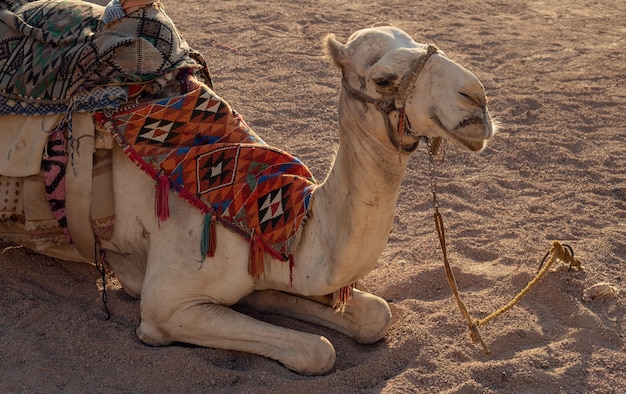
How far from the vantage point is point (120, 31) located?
4.95 meters

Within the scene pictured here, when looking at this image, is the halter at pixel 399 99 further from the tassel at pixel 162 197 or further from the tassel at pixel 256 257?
the tassel at pixel 162 197

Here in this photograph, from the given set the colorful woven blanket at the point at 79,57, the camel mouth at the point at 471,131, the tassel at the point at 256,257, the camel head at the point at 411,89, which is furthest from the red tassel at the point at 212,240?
the camel mouth at the point at 471,131

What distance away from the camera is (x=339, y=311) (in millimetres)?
4812

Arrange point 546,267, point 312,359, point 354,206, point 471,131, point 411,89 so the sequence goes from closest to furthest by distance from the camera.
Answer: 1. point 471,131
2. point 411,89
3. point 354,206
4. point 312,359
5. point 546,267

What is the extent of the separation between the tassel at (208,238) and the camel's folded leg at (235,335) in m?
0.28

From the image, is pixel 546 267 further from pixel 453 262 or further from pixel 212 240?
pixel 212 240

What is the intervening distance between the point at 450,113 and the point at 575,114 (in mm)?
4812

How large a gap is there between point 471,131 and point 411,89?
32cm

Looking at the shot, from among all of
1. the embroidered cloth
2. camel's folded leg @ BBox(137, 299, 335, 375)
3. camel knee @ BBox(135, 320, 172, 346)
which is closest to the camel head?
the embroidered cloth

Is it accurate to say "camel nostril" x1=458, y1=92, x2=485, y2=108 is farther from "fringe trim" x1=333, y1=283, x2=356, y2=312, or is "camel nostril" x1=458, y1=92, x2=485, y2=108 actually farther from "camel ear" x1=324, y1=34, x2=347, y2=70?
"fringe trim" x1=333, y1=283, x2=356, y2=312

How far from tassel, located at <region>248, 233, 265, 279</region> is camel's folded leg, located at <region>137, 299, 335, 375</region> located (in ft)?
0.92

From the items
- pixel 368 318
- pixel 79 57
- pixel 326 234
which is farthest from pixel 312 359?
pixel 79 57

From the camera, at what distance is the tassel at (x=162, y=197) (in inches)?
185

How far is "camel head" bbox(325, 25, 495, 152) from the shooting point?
358 cm
